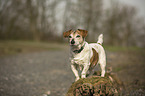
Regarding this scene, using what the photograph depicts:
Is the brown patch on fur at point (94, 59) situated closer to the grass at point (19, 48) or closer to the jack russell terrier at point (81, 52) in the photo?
the jack russell terrier at point (81, 52)

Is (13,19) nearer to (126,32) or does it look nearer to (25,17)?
(25,17)

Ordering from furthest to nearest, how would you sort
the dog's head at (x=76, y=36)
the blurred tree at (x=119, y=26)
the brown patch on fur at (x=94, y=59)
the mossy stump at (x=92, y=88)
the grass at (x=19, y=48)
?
1. the blurred tree at (x=119, y=26)
2. the grass at (x=19, y=48)
3. the brown patch on fur at (x=94, y=59)
4. the mossy stump at (x=92, y=88)
5. the dog's head at (x=76, y=36)

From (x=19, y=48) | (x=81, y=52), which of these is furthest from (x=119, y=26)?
(x=81, y=52)

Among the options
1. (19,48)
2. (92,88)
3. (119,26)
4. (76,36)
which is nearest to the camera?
(76,36)

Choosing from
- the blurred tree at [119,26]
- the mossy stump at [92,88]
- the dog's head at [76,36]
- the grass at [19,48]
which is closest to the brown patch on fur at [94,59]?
the mossy stump at [92,88]

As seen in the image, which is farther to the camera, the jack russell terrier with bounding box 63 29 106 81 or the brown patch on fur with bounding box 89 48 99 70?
the brown patch on fur with bounding box 89 48 99 70

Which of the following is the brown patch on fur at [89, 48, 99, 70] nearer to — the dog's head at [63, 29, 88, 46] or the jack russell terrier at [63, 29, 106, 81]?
the jack russell terrier at [63, 29, 106, 81]

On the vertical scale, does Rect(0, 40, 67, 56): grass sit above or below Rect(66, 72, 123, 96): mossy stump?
below

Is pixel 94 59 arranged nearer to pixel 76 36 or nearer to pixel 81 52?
pixel 81 52

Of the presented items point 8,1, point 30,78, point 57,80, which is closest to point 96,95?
point 57,80

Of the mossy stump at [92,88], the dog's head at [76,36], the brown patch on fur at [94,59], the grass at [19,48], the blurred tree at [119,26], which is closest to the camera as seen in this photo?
the dog's head at [76,36]

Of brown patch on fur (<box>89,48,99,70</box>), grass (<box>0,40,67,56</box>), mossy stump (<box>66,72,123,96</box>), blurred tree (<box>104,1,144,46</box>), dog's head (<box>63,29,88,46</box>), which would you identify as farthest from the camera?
blurred tree (<box>104,1,144,46</box>)

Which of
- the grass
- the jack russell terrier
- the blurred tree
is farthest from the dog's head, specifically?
the blurred tree

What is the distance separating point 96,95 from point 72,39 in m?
1.37
